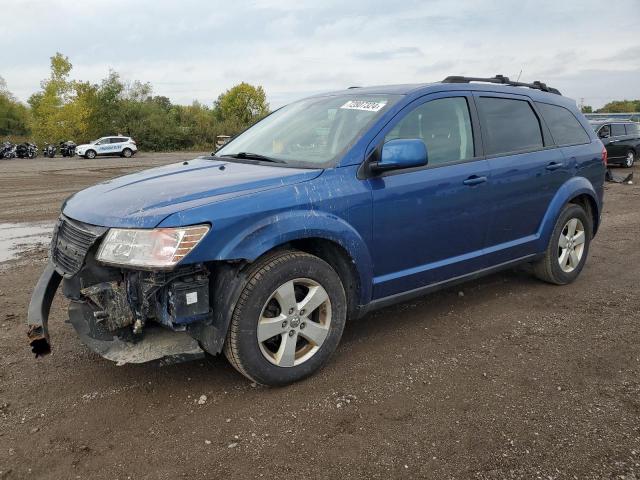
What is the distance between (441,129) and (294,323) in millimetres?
1868

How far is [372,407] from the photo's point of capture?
9.75 ft

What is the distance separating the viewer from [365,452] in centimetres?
258

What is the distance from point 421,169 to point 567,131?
7.26 ft

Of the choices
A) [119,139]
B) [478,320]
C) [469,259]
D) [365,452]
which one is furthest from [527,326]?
[119,139]

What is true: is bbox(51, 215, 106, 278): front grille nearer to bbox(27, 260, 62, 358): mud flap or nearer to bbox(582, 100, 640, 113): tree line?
bbox(27, 260, 62, 358): mud flap

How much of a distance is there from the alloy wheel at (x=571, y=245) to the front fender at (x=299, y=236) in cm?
249

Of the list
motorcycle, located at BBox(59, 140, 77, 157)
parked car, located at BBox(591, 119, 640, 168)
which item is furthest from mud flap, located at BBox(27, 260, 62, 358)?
motorcycle, located at BBox(59, 140, 77, 157)

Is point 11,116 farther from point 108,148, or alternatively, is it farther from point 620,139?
point 620,139

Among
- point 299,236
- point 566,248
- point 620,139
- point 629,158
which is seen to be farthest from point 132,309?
point 629,158

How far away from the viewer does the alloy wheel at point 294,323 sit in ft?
10.0

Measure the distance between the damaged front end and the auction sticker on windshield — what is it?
1710 mm

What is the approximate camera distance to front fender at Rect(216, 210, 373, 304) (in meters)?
2.87

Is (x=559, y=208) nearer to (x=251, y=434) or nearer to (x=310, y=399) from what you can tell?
(x=310, y=399)

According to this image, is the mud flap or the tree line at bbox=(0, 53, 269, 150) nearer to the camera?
the mud flap
